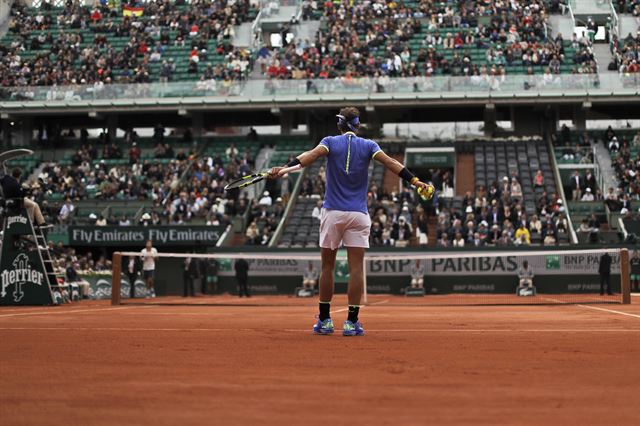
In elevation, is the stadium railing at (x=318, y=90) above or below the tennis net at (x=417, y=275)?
above

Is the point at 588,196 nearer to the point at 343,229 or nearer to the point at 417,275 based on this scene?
the point at 417,275

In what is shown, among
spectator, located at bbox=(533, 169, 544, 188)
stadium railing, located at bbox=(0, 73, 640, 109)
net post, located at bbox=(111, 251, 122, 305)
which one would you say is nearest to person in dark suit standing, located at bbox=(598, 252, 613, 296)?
spectator, located at bbox=(533, 169, 544, 188)

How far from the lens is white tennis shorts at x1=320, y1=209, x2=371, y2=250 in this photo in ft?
32.2

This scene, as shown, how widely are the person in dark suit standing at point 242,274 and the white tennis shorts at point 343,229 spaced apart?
22.8m

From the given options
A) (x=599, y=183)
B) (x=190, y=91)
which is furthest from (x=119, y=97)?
(x=599, y=183)

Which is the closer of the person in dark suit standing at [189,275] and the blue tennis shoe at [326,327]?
the blue tennis shoe at [326,327]

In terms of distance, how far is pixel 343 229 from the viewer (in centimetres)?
988

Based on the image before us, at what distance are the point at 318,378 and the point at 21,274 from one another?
→ 53.2 ft

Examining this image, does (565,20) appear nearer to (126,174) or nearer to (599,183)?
(599,183)

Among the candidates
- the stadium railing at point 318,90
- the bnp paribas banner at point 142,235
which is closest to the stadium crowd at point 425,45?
the stadium railing at point 318,90

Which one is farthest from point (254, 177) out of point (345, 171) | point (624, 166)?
point (624, 166)

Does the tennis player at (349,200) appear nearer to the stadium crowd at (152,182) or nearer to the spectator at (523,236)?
the spectator at (523,236)

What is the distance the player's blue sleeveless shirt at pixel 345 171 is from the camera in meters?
9.91

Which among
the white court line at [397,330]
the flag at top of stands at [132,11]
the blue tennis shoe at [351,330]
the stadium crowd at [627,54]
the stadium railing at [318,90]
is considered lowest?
the white court line at [397,330]
